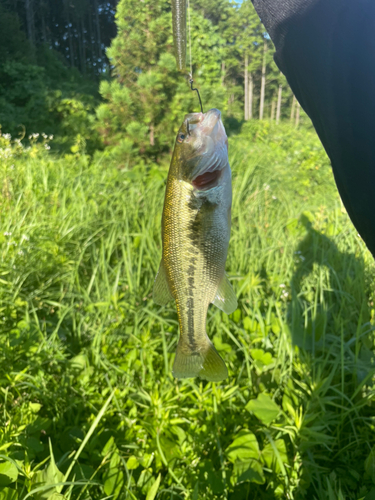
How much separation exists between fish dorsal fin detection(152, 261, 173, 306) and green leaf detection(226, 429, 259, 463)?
1027mm

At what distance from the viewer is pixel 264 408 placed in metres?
1.81

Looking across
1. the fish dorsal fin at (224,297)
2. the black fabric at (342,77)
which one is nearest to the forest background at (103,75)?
the fish dorsal fin at (224,297)

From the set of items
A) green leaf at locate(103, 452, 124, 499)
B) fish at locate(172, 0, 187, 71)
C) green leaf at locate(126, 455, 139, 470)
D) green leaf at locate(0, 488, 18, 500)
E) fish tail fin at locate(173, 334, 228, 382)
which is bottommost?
green leaf at locate(126, 455, 139, 470)

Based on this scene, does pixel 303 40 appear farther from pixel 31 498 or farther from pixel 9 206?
pixel 9 206

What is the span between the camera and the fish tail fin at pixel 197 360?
4.07 feet

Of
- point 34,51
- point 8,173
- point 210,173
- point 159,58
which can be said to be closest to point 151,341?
point 210,173

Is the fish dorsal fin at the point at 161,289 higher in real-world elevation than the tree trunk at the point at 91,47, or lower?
lower

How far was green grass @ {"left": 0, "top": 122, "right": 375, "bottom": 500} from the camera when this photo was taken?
5.24 feet

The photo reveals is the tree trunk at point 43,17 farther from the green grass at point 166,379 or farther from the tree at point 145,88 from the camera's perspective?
the green grass at point 166,379

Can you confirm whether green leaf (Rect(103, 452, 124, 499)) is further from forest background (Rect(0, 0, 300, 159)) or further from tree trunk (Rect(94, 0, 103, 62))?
tree trunk (Rect(94, 0, 103, 62))

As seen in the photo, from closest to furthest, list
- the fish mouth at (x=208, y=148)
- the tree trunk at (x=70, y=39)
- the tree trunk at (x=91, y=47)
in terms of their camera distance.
Result: the fish mouth at (x=208, y=148), the tree trunk at (x=70, y=39), the tree trunk at (x=91, y=47)

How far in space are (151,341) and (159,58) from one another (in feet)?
18.6

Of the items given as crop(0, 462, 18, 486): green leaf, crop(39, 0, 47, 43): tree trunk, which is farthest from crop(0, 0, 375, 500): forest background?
crop(39, 0, 47, 43): tree trunk

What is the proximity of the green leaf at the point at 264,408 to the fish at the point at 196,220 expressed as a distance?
0.76 metres
